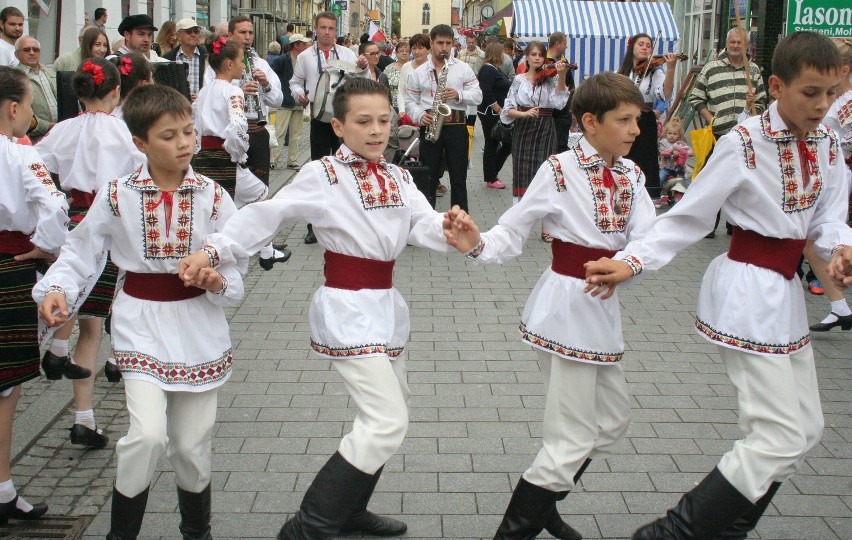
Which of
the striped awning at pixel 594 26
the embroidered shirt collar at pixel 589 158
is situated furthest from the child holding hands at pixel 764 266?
the striped awning at pixel 594 26

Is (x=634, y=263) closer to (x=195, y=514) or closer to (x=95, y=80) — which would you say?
(x=195, y=514)

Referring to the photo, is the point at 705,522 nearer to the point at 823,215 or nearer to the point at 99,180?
the point at 823,215

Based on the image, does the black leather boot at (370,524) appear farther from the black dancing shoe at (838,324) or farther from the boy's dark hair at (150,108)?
the black dancing shoe at (838,324)

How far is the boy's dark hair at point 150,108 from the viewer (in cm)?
371

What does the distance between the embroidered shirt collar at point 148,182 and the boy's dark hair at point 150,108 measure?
0.44 feet

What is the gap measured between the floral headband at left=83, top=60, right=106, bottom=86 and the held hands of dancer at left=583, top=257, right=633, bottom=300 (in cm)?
292

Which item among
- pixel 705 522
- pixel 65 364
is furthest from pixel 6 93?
pixel 705 522

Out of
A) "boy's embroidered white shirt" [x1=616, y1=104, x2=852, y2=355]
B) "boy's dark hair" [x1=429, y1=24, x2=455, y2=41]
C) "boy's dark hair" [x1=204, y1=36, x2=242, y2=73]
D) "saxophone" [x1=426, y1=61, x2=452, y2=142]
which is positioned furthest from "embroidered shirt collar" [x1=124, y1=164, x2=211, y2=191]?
"boy's dark hair" [x1=429, y1=24, x2=455, y2=41]

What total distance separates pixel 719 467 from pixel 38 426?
345 cm

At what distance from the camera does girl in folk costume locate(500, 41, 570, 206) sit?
10.7m

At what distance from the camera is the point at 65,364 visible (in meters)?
4.79

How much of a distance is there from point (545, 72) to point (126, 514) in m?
7.95

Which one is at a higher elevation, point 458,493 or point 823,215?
point 823,215

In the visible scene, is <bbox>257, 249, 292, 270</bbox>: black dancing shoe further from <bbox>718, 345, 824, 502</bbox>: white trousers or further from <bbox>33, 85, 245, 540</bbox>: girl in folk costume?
<bbox>718, 345, 824, 502</bbox>: white trousers
